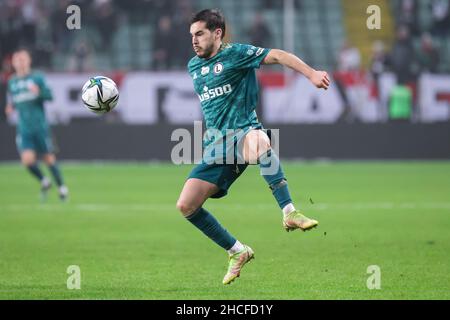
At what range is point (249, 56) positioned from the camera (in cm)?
816

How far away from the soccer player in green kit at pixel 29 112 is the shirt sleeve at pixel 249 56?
8.42 meters

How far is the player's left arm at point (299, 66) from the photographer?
25.0 ft

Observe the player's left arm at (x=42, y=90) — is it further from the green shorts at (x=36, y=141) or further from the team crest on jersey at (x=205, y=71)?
the team crest on jersey at (x=205, y=71)

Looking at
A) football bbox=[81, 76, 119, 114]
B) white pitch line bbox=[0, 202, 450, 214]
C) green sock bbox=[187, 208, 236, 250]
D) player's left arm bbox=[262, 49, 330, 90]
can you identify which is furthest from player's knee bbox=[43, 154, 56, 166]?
player's left arm bbox=[262, 49, 330, 90]

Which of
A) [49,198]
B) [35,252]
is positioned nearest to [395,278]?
[35,252]

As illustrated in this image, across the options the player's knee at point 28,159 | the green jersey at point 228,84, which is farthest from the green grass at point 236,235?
the green jersey at point 228,84

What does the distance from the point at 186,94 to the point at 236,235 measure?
36.7 ft

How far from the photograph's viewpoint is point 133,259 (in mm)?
9844

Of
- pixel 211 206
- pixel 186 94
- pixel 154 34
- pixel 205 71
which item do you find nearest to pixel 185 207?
pixel 205 71

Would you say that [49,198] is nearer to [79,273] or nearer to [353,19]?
[79,273]

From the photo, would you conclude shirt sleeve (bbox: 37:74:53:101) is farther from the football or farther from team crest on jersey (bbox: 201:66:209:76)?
team crest on jersey (bbox: 201:66:209:76)

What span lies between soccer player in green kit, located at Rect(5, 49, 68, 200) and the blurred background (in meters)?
5.60

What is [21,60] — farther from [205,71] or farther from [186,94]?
[205,71]
